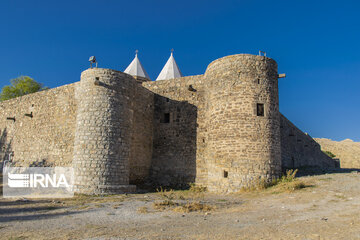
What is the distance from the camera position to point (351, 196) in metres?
9.19

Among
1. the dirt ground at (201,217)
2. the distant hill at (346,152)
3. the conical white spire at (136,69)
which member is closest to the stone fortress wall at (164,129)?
the dirt ground at (201,217)

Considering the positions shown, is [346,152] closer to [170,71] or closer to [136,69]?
[170,71]

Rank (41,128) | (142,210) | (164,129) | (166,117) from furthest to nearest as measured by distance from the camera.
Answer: (41,128) < (166,117) < (164,129) < (142,210)

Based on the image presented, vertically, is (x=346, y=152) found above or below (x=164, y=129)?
below

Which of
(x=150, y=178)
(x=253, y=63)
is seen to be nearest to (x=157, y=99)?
(x=150, y=178)

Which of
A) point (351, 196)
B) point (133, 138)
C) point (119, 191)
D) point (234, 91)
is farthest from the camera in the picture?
point (133, 138)

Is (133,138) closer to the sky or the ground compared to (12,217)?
closer to the sky

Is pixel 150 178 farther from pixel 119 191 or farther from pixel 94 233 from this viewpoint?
pixel 94 233

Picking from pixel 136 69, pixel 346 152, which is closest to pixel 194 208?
pixel 136 69

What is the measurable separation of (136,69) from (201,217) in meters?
24.7

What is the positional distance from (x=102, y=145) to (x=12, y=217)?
5.12m

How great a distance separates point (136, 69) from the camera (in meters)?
30.5

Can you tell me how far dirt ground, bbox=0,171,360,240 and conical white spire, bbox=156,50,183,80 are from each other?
21164 millimetres

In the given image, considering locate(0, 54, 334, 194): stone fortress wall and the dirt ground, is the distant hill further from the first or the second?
the dirt ground
